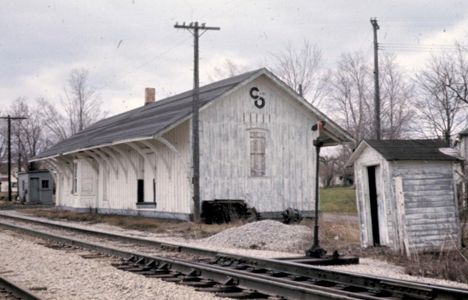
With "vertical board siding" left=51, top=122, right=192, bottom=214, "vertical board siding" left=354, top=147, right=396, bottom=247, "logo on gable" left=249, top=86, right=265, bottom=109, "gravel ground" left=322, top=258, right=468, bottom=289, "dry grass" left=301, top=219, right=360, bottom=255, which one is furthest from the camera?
"logo on gable" left=249, top=86, right=265, bottom=109

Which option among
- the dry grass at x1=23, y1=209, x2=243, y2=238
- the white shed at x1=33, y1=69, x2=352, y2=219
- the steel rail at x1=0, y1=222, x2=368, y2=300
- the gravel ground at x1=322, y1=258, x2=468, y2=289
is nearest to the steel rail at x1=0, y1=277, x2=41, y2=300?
the steel rail at x1=0, y1=222, x2=368, y2=300

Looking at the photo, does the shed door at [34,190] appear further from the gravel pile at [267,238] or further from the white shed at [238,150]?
the gravel pile at [267,238]

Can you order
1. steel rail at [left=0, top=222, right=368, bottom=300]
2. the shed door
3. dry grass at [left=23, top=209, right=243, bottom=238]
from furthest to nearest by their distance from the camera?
the shed door < dry grass at [left=23, top=209, right=243, bottom=238] < steel rail at [left=0, top=222, right=368, bottom=300]

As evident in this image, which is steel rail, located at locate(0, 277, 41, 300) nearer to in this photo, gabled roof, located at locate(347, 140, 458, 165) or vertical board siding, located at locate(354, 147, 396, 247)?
vertical board siding, located at locate(354, 147, 396, 247)

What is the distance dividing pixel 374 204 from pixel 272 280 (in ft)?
19.2

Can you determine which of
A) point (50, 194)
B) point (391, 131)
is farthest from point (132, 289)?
point (391, 131)

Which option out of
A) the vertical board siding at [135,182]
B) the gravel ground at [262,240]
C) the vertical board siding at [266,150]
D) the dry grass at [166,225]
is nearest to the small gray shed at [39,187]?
the vertical board siding at [135,182]

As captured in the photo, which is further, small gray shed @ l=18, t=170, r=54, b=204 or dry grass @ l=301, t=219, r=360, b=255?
small gray shed @ l=18, t=170, r=54, b=204

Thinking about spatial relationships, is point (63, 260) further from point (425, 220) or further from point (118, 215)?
point (118, 215)

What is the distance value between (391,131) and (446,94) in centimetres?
1053

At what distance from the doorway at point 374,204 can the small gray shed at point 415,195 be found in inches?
7.6

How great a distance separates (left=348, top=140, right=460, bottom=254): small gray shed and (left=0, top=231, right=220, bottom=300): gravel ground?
17.1 feet

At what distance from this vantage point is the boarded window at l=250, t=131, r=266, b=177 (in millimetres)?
24109

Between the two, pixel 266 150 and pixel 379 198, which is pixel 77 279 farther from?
pixel 266 150
